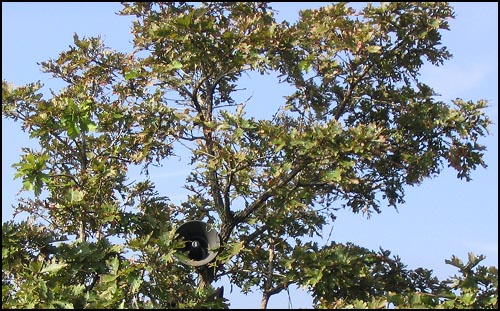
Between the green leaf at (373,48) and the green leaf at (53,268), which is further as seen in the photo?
the green leaf at (373,48)

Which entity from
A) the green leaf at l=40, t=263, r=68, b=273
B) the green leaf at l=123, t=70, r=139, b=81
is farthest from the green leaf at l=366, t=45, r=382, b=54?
the green leaf at l=40, t=263, r=68, b=273

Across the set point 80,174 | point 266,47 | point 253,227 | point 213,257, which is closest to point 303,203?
point 253,227

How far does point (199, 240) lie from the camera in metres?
8.02

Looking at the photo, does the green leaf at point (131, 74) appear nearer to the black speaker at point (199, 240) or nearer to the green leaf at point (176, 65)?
the green leaf at point (176, 65)

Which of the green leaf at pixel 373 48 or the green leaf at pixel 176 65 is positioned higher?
the green leaf at pixel 176 65

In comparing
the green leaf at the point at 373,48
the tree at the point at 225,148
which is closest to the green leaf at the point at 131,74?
the tree at the point at 225,148

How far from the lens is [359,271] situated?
7195 millimetres

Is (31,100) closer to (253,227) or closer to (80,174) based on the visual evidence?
(80,174)

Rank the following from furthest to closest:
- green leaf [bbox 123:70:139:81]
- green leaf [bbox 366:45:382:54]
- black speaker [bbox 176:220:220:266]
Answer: green leaf [bbox 123:70:139:81] < black speaker [bbox 176:220:220:266] < green leaf [bbox 366:45:382:54]

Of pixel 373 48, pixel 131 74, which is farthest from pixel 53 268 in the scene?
pixel 373 48

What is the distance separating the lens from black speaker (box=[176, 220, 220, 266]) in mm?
7883

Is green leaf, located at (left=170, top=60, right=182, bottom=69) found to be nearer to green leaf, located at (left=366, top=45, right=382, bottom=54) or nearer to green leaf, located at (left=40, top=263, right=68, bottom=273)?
green leaf, located at (left=366, top=45, right=382, bottom=54)

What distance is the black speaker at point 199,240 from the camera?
7883 mm

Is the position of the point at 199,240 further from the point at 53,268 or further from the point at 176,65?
the point at 176,65
